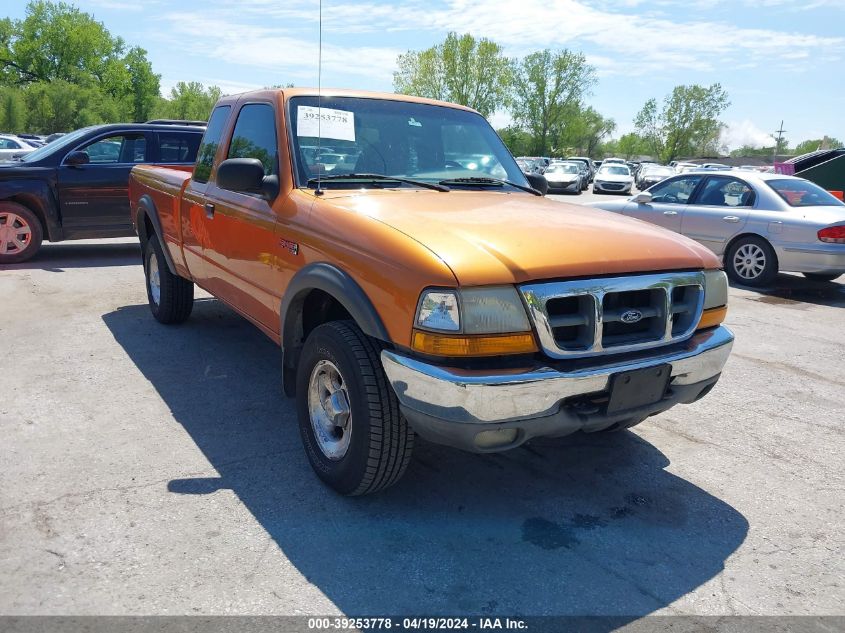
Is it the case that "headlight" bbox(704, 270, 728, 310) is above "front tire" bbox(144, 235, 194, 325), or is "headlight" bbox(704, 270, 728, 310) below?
above

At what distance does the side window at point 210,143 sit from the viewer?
16.1ft

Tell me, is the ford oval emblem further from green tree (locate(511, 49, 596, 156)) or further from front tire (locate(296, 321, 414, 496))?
green tree (locate(511, 49, 596, 156))

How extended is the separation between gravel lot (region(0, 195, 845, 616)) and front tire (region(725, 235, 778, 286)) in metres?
4.13

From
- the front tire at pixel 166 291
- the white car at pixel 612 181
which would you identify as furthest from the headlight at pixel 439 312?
the white car at pixel 612 181

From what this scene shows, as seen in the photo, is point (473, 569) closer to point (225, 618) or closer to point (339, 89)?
point (225, 618)

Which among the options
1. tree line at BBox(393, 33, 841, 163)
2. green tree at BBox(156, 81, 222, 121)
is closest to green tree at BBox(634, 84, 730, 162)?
tree line at BBox(393, 33, 841, 163)

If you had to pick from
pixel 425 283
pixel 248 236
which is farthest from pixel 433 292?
pixel 248 236

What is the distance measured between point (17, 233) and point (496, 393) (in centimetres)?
856

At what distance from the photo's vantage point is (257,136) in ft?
14.2

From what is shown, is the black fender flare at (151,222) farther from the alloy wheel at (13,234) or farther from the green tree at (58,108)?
the green tree at (58,108)

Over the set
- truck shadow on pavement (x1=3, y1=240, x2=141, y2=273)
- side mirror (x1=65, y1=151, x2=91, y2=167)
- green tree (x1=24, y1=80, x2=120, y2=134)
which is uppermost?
green tree (x1=24, y1=80, x2=120, y2=134)

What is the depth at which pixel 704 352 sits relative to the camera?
10.4 ft

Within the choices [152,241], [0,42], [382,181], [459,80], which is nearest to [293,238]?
[382,181]

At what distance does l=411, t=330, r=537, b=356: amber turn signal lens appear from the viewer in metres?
2.68
